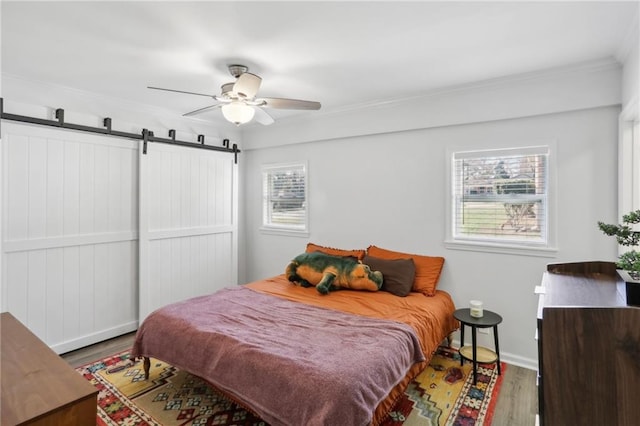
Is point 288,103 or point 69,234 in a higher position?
point 288,103

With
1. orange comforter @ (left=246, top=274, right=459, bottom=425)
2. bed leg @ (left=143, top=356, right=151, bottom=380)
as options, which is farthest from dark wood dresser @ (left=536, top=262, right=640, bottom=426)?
bed leg @ (left=143, top=356, right=151, bottom=380)

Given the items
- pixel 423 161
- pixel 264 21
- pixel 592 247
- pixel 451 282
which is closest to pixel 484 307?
pixel 451 282

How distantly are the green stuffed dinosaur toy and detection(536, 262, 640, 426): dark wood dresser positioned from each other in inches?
81.3

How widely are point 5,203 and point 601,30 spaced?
4.63 meters

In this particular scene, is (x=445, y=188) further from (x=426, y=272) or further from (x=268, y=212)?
(x=268, y=212)

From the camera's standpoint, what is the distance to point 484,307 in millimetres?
3166

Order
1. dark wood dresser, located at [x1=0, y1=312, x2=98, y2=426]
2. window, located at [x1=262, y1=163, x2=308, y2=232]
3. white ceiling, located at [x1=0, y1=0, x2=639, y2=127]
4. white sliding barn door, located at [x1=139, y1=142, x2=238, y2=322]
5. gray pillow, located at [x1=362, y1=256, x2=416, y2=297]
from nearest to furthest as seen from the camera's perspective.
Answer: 1. dark wood dresser, located at [x1=0, y1=312, x2=98, y2=426]
2. white ceiling, located at [x1=0, y1=0, x2=639, y2=127]
3. gray pillow, located at [x1=362, y1=256, x2=416, y2=297]
4. white sliding barn door, located at [x1=139, y1=142, x2=238, y2=322]
5. window, located at [x1=262, y1=163, x2=308, y2=232]

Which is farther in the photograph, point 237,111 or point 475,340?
point 475,340

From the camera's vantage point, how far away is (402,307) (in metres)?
2.84

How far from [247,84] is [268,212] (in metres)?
2.77

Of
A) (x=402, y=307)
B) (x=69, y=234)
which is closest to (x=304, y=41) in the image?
(x=402, y=307)

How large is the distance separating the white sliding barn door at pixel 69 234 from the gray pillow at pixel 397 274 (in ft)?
9.01

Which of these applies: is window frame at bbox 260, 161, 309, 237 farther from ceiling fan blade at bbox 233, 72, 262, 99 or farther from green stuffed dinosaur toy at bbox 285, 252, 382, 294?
ceiling fan blade at bbox 233, 72, 262, 99

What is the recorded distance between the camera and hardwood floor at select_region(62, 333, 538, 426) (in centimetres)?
225
